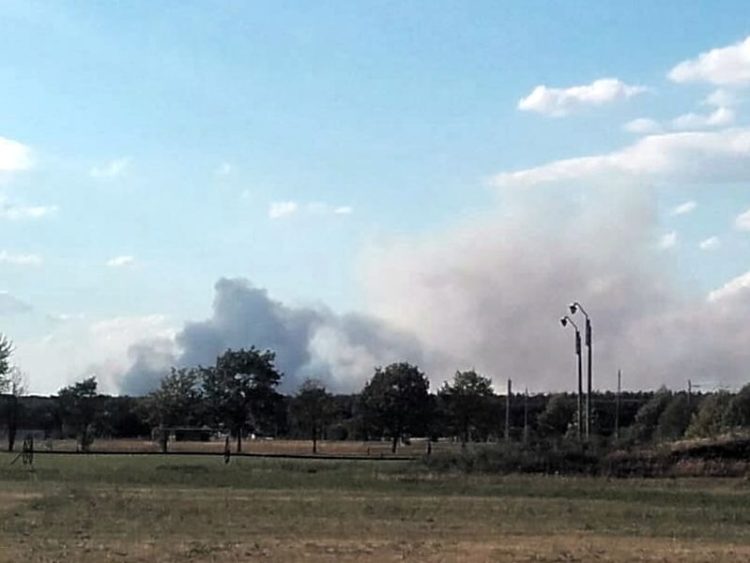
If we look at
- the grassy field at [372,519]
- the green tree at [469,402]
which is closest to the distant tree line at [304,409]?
the green tree at [469,402]

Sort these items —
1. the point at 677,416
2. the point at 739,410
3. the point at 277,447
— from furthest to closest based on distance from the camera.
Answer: the point at 277,447 → the point at 677,416 → the point at 739,410

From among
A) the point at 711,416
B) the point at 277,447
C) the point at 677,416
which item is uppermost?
the point at 677,416

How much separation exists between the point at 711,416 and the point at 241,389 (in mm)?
60016

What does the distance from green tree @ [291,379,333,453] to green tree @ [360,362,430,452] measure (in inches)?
159

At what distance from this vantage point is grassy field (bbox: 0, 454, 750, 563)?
23453 millimetres

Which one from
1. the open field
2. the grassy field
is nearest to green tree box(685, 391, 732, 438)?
the open field

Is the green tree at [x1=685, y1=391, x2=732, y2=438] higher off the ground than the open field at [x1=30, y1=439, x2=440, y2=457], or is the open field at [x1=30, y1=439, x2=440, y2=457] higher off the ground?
the green tree at [x1=685, y1=391, x2=732, y2=438]

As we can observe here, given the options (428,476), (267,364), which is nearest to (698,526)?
(428,476)

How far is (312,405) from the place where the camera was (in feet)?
438

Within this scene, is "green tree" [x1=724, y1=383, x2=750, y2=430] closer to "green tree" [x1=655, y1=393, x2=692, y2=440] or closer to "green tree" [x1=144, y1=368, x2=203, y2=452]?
"green tree" [x1=655, y1=393, x2=692, y2=440]

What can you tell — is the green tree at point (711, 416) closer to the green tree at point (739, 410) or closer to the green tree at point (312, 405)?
the green tree at point (739, 410)

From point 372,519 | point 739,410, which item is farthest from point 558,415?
point 372,519

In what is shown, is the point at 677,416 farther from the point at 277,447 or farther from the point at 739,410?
the point at 277,447

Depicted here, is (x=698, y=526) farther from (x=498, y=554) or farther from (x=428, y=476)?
(x=428, y=476)
